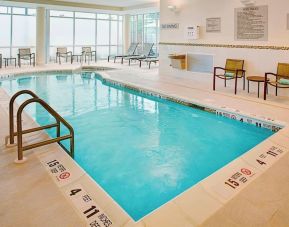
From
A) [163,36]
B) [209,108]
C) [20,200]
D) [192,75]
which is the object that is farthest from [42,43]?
[20,200]

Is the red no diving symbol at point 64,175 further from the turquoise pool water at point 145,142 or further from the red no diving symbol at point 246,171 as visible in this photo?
the red no diving symbol at point 246,171

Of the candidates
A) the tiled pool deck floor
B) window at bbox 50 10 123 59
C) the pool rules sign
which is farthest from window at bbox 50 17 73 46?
the pool rules sign

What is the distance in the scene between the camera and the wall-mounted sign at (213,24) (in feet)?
22.9

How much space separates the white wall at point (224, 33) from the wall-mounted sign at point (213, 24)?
97 millimetres

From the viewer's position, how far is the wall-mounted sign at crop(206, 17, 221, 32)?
6.98m

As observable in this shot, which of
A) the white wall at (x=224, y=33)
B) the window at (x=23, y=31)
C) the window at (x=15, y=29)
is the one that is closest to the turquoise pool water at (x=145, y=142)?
the white wall at (x=224, y=33)

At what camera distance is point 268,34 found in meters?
5.94

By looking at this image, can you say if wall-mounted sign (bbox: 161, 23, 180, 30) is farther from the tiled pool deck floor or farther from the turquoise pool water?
the tiled pool deck floor

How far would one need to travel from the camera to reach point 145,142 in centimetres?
395

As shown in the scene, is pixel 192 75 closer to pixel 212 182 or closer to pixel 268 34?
pixel 268 34

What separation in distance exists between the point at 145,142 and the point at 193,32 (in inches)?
182

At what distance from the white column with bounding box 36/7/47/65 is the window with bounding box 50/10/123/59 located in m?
2.02

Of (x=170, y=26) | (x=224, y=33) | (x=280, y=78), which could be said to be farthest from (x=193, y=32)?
(x=280, y=78)

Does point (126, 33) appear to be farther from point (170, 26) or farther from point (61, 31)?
point (170, 26)
